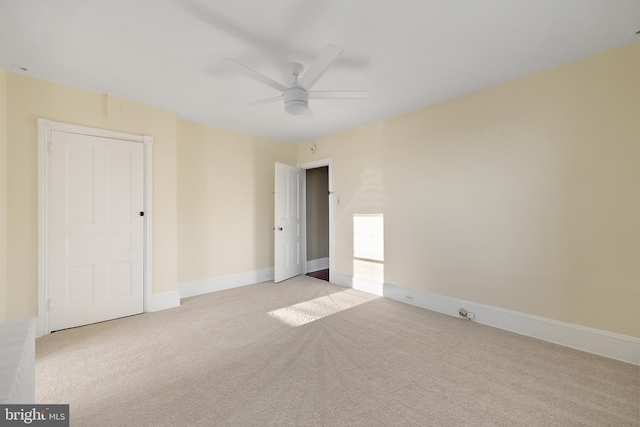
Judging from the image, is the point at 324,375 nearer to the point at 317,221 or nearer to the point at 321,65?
the point at 321,65

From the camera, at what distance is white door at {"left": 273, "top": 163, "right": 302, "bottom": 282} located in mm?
4898

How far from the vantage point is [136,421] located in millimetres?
1636

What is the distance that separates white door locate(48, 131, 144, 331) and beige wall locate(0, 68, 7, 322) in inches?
12.9

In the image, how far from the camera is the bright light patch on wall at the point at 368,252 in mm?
4168

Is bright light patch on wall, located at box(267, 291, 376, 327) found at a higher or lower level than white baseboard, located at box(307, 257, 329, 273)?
lower

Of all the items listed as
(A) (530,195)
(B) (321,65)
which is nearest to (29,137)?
(B) (321,65)

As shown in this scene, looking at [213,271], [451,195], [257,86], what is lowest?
[213,271]

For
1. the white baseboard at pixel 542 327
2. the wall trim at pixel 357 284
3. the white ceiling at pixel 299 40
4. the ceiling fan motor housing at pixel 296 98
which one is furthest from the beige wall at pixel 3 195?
the white baseboard at pixel 542 327

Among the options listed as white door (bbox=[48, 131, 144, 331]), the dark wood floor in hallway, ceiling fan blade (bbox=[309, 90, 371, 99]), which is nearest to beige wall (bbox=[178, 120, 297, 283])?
white door (bbox=[48, 131, 144, 331])

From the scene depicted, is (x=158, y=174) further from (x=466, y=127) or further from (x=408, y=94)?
(x=466, y=127)

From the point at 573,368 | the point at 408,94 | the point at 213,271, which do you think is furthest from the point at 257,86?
the point at 573,368

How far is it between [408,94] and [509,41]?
1.11 m

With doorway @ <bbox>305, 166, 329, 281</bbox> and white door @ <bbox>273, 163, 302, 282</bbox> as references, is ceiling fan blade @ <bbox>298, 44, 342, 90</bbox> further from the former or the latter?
doorway @ <bbox>305, 166, 329, 281</bbox>

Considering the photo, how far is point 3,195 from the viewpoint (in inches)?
103
